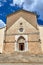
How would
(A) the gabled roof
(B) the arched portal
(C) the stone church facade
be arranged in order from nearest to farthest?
(C) the stone church facade
(B) the arched portal
(A) the gabled roof

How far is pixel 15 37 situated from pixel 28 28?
230cm

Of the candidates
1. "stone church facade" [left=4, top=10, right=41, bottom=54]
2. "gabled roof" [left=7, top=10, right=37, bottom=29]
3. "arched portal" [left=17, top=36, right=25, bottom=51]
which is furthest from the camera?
"gabled roof" [left=7, top=10, right=37, bottom=29]

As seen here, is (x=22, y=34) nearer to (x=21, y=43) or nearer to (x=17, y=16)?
(x=21, y=43)

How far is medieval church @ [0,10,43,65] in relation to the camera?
22141mm

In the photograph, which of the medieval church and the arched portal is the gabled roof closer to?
the medieval church

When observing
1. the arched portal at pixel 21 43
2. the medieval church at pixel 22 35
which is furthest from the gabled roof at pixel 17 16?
the arched portal at pixel 21 43

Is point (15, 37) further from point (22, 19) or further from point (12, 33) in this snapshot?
point (22, 19)

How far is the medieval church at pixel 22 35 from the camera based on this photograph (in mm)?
22141

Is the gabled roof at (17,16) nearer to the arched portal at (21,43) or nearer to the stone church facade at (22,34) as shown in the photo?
the stone church facade at (22,34)

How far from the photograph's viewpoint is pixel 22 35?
23016 millimetres

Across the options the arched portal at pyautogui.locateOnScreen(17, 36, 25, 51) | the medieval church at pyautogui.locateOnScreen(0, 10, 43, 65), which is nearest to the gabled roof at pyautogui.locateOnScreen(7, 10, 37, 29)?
the medieval church at pyautogui.locateOnScreen(0, 10, 43, 65)

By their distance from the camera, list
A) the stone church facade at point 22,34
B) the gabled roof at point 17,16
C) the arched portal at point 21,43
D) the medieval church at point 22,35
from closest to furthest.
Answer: the medieval church at point 22,35 < the stone church facade at point 22,34 < the arched portal at point 21,43 < the gabled roof at point 17,16

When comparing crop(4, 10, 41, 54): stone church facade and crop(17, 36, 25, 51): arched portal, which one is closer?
crop(4, 10, 41, 54): stone church facade

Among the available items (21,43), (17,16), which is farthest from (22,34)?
(17,16)
